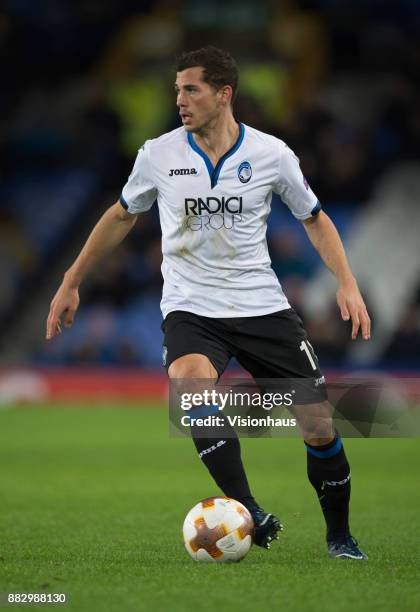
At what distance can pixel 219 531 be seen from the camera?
5738 millimetres

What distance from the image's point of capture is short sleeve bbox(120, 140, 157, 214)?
623cm

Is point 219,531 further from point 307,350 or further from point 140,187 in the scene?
point 140,187

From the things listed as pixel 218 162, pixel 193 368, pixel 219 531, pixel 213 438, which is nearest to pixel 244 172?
pixel 218 162

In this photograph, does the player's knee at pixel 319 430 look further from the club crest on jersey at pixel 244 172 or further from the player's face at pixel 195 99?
the player's face at pixel 195 99

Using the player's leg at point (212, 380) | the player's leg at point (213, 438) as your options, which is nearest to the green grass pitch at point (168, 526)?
the player's leg at point (212, 380)

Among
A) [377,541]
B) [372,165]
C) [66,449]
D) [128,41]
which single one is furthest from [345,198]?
[377,541]

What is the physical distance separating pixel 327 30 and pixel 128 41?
3.85 metres

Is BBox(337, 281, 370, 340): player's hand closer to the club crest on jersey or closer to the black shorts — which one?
the black shorts

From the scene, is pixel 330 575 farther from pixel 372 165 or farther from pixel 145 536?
pixel 372 165

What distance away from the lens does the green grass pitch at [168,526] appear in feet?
16.4

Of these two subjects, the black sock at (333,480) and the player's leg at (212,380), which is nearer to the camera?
the player's leg at (212,380)

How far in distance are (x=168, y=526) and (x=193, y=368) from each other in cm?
195

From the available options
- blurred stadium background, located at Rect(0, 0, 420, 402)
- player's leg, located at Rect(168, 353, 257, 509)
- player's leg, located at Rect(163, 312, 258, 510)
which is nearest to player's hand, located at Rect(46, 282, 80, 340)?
player's leg, located at Rect(163, 312, 258, 510)

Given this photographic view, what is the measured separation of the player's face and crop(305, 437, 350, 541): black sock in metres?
1.65
